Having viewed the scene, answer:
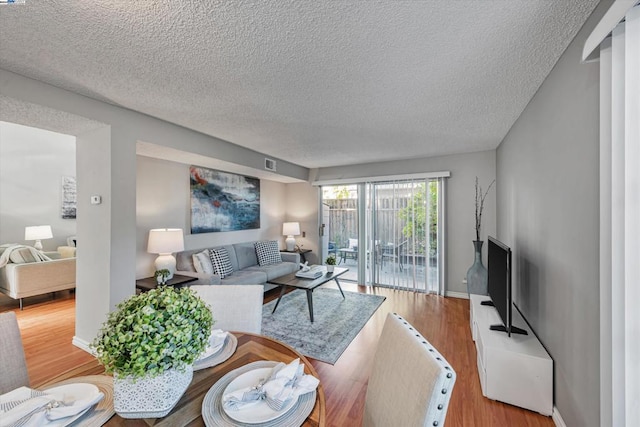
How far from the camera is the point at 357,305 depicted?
3816mm

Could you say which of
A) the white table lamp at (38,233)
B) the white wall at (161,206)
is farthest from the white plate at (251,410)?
the white table lamp at (38,233)

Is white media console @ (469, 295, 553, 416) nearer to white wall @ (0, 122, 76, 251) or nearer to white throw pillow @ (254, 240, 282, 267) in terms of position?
white throw pillow @ (254, 240, 282, 267)

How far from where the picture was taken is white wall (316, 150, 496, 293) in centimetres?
410

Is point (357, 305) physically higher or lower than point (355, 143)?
lower

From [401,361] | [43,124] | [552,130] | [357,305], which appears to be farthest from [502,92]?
[43,124]

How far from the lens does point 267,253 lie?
4793 mm

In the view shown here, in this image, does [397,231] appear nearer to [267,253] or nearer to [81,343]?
[267,253]

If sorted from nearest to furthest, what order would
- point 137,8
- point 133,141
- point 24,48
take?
point 137,8, point 24,48, point 133,141

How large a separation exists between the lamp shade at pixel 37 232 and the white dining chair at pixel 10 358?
5.21 meters

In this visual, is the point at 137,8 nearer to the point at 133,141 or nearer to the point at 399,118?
the point at 133,141

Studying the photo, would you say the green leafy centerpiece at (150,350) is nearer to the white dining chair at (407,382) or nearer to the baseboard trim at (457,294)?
the white dining chair at (407,382)

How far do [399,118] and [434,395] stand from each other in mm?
2576

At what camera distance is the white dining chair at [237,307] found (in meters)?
1.69

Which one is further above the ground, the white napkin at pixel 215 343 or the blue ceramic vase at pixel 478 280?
the white napkin at pixel 215 343
